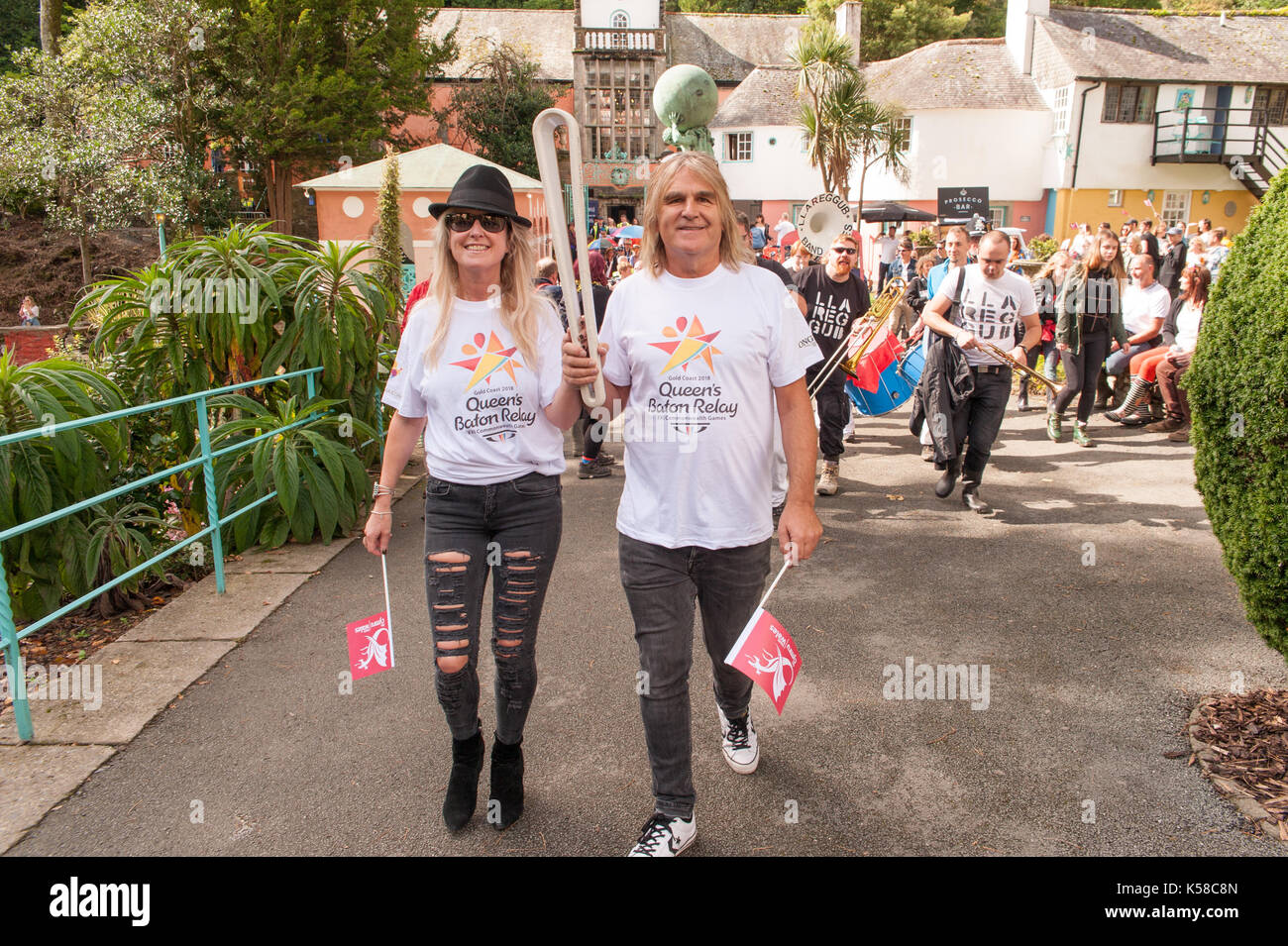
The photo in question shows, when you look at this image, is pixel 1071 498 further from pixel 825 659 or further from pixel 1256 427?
pixel 1256 427

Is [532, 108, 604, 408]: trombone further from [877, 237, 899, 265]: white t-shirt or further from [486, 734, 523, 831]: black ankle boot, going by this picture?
[877, 237, 899, 265]: white t-shirt

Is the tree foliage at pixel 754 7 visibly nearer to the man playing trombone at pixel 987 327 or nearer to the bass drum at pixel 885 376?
the bass drum at pixel 885 376

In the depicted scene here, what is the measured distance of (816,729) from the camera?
391cm

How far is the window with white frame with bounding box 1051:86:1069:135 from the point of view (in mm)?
33062

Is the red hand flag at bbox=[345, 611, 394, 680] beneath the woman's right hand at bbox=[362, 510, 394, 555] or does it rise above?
beneath

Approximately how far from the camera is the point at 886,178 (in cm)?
3703

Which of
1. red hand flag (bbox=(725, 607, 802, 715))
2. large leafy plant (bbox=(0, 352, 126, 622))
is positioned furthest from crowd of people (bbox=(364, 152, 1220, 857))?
large leafy plant (bbox=(0, 352, 126, 622))

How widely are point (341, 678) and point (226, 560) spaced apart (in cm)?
218

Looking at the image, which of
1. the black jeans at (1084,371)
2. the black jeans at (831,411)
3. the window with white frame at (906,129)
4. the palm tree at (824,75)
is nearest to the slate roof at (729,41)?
the window with white frame at (906,129)

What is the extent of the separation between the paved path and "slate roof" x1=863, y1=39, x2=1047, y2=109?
31694 mm

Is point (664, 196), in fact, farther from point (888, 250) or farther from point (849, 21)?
point (849, 21)

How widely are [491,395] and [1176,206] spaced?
38523 mm

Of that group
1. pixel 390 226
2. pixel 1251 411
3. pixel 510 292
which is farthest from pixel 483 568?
pixel 390 226

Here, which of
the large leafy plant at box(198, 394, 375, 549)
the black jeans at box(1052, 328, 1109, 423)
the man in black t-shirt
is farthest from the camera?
the black jeans at box(1052, 328, 1109, 423)
